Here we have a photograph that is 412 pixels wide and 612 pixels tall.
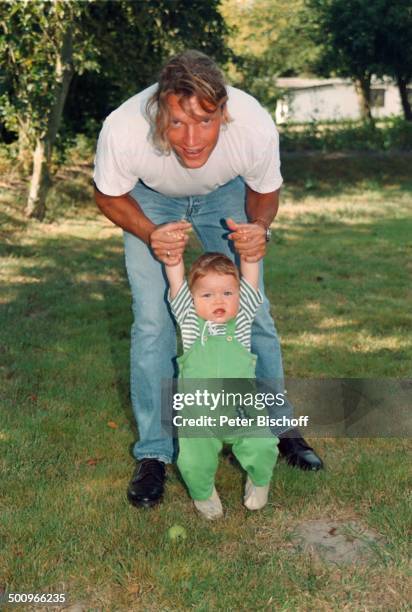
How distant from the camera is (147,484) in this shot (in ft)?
13.9

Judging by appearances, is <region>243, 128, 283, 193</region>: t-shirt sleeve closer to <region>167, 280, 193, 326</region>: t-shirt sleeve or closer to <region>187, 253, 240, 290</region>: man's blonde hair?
<region>187, 253, 240, 290</region>: man's blonde hair

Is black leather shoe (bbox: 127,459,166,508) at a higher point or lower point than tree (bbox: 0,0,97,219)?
lower

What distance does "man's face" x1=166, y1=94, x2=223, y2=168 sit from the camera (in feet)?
12.2

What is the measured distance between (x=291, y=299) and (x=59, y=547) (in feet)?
17.4

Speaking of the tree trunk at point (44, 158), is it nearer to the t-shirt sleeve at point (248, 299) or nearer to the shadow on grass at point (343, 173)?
the shadow on grass at point (343, 173)

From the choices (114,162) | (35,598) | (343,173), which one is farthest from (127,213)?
(343,173)

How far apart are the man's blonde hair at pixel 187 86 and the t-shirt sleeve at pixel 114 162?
19cm

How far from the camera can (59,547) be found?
3.74m

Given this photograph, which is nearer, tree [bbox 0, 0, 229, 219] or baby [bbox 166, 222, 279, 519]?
baby [bbox 166, 222, 279, 519]

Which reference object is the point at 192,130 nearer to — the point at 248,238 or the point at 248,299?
the point at 248,238

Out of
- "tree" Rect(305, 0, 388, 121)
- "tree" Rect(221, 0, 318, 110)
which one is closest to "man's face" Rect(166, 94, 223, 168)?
"tree" Rect(305, 0, 388, 121)

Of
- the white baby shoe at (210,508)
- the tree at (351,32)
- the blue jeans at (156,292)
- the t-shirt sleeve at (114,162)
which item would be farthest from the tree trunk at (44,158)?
the white baby shoe at (210,508)

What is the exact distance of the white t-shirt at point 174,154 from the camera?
13.1ft

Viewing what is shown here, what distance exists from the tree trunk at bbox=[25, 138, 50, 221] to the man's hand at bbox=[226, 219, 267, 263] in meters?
10.1
